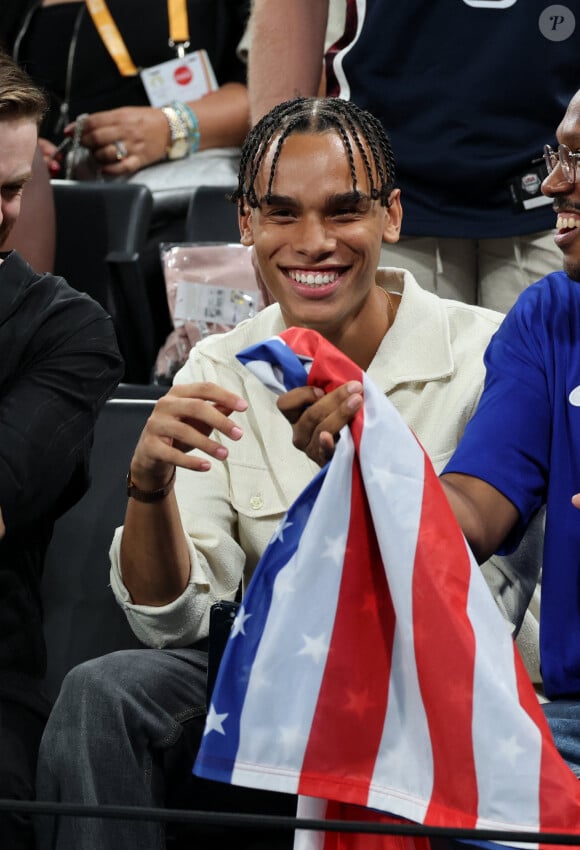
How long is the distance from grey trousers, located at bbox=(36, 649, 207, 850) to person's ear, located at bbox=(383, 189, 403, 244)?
717 millimetres

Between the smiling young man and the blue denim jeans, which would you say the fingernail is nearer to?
the smiling young man

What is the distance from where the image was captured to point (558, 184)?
1.77 m

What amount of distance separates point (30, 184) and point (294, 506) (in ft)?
5.56

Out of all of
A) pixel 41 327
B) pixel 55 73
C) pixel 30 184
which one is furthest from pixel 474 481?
pixel 55 73

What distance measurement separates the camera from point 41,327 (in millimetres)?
1909

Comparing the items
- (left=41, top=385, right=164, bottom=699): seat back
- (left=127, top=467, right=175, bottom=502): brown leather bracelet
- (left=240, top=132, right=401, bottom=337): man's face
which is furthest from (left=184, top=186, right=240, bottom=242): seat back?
(left=127, top=467, right=175, bottom=502): brown leather bracelet

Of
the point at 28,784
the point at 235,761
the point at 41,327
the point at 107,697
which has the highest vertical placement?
the point at 41,327

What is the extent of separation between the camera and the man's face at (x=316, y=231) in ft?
6.33

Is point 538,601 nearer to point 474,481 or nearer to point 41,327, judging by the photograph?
point 474,481

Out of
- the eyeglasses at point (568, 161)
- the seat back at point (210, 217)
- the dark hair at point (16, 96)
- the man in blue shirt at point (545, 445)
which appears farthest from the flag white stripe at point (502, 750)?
the seat back at point (210, 217)

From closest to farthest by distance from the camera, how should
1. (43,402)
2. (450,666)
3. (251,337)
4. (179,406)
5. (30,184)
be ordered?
1. (450,666)
2. (179,406)
3. (43,402)
4. (251,337)
5. (30,184)

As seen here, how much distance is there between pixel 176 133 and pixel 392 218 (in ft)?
5.36

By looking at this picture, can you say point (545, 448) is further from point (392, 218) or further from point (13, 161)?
point (13, 161)

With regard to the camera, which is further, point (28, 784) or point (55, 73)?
point (55, 73)
